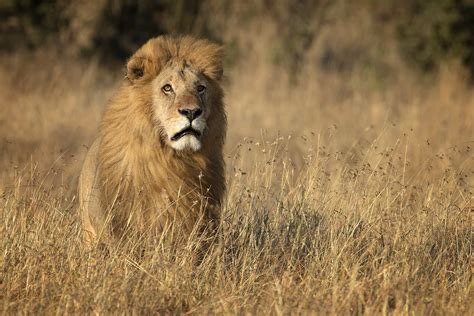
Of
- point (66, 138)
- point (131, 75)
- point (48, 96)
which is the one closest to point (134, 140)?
point (131, 75)

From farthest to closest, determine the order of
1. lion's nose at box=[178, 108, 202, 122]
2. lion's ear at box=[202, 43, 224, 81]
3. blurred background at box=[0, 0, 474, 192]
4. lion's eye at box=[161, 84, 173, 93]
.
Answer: blurred background at box=[0, 0, 474, 192]
lion's ear at box=[202, 43, 224, 81]
lion's eye at box=[161, 84, 173, 93]
lion's nose at box=[178, 108, 202, 122]

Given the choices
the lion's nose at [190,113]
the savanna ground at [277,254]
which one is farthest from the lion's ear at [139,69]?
the savanna ground at [277,254]

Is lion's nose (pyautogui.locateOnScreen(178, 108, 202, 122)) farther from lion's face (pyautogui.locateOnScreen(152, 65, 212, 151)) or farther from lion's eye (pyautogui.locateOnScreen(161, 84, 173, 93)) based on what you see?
lion's eye (pyautogui.locateOnScreen(161, 84, 173, 93))

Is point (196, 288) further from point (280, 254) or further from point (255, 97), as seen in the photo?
point (255, 97)

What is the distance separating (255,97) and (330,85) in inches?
72.6

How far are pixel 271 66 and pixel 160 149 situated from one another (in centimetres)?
929

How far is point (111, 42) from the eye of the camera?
1482 cm

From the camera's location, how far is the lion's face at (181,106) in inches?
208

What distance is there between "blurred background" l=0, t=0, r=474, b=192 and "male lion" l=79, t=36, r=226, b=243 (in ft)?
14.0

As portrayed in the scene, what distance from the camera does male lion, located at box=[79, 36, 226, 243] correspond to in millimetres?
5398

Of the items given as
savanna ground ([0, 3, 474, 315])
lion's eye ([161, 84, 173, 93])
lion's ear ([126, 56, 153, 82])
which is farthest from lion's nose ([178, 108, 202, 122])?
savanna ground ([0, 3, 474, 315])

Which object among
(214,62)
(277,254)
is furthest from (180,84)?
(277,254)

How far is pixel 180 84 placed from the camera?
5.52 metres

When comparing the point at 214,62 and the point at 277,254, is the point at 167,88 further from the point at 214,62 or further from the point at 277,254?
the point at 277,254
